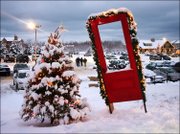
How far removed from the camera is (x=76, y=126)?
28.2 feet

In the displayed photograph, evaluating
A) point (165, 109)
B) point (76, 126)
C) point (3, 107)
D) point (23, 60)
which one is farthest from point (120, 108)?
point (23, 60)

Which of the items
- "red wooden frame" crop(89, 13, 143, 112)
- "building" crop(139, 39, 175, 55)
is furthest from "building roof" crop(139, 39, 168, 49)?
"red wooden frame" crop(89, 13, 143, 112)

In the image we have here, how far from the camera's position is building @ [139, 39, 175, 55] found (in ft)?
356

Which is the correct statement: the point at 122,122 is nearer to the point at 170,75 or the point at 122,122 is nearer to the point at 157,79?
the point at 157,79

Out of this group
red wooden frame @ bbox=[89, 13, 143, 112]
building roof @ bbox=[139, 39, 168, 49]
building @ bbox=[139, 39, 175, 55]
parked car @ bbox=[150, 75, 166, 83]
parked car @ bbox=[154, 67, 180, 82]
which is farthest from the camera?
building roof @ bbox=[139, 39, 168, 49]

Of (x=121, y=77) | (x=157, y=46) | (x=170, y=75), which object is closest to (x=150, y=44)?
(x=157, y=46)

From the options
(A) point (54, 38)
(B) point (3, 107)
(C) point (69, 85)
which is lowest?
(B) point (3, 107)

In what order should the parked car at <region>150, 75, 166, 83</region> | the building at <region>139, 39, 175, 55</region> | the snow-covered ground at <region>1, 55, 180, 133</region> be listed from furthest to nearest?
the building at <region>139, 39, 175, 55</region>
the parked car at <region>150, 75, 166, 83</region>
the snow-covered ground at <region>1, 55, 180, 133</region>

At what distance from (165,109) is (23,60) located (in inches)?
2139

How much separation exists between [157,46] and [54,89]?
103908mm

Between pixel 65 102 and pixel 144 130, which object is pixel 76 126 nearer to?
pixel 65 102

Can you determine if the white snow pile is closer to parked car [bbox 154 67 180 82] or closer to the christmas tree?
the christmas tree

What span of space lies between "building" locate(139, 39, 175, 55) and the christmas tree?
9889 cm

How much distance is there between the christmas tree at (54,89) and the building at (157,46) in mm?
98889
